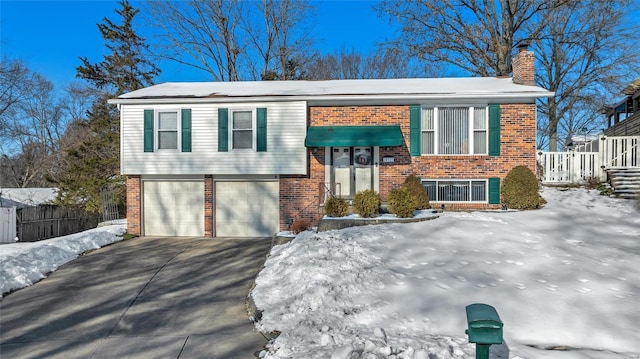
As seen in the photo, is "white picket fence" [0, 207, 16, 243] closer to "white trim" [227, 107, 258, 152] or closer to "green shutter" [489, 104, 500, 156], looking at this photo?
"white trim" [227, 107, 258, 152]

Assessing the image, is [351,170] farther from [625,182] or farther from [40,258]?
[625,182]

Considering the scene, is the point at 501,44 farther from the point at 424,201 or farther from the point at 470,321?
the point at 470,321

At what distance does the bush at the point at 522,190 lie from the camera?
12.3 meters

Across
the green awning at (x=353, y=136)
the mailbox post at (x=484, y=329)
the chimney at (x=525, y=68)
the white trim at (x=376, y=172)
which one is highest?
the chimney at (x=525, y=68)

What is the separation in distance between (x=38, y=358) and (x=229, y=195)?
9144mm

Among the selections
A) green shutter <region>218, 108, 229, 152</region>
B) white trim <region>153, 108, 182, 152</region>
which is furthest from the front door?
white trim <region>153, 108, 182, 152</region>

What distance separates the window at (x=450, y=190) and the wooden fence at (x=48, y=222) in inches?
666

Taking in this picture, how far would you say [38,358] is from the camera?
5.17 m

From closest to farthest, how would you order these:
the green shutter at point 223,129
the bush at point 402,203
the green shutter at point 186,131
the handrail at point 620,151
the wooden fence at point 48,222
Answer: the bush at point 402,203
the green shutter at point 223,129
the green shutter at point 186,131
the handrail at point 620,151
the wooden fence at point 48,222

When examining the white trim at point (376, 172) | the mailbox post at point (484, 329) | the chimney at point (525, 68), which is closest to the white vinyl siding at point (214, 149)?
the white trim at point (376, 172)

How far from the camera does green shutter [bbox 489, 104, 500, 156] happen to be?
13.2 m

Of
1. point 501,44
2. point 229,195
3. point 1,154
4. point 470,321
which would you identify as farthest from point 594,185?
point 1,154

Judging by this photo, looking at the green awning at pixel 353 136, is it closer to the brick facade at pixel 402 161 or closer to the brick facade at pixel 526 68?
the brick facade at pixel 402 161

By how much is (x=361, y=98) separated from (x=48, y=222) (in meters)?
16.7
